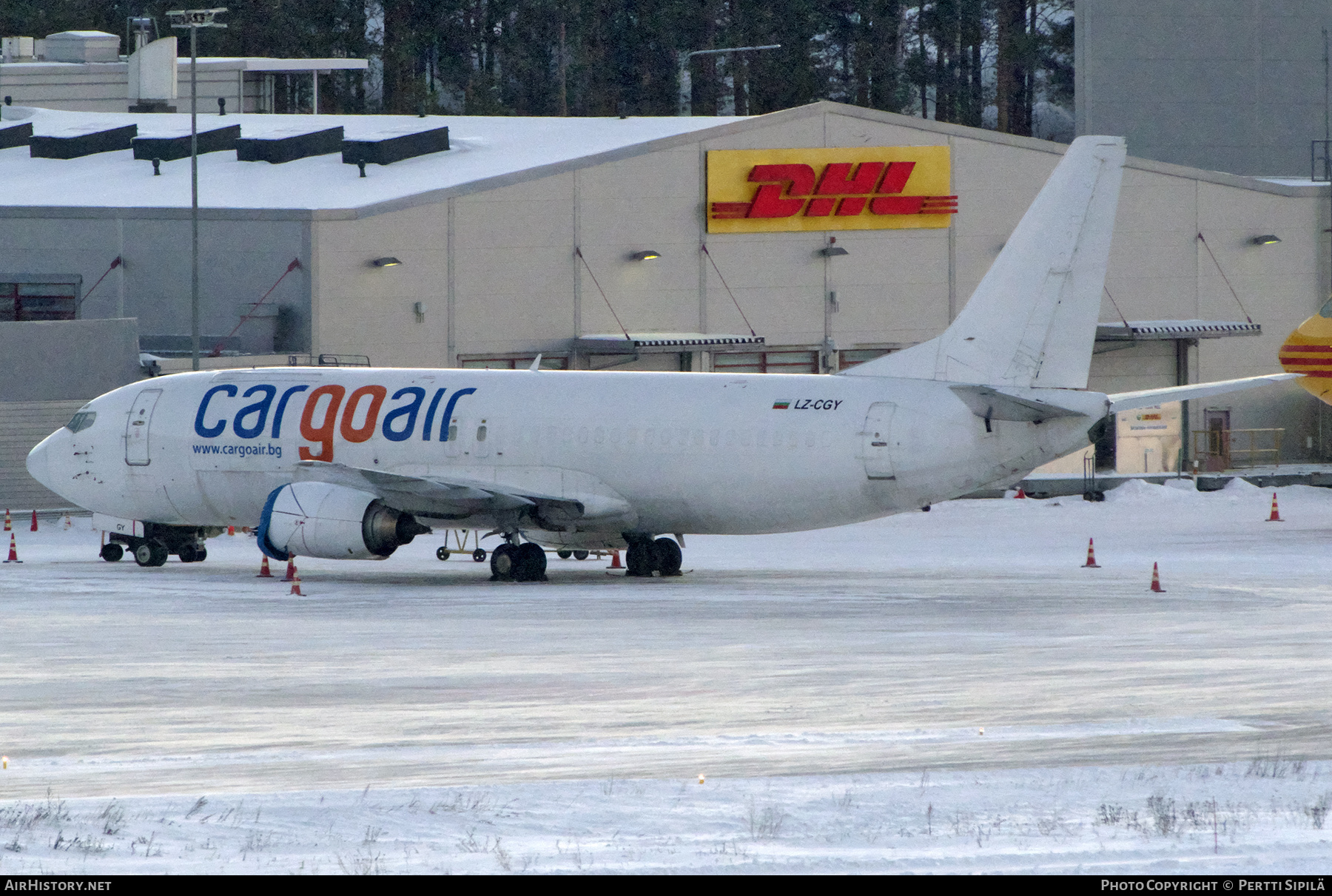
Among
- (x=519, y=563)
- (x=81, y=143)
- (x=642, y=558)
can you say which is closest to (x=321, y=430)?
(x=519, y=563)

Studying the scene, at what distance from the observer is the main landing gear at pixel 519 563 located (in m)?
33.2

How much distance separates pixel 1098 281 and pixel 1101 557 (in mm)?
8626

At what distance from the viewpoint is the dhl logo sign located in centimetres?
5519

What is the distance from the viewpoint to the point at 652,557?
113 ft

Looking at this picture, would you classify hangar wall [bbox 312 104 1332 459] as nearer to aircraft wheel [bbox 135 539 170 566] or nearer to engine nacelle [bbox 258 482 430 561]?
aircraft wheel [bbox 135 539 170 566]

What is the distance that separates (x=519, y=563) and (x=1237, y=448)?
33.0 metres

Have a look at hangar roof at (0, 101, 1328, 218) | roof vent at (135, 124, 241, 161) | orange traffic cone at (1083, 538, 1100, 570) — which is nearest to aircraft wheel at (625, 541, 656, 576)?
orange traffic cone at (1083, 538, 1100, 570)

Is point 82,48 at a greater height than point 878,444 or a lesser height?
greater

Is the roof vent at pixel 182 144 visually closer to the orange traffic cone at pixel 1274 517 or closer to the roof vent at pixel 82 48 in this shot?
the roof vent at pixel 82 48

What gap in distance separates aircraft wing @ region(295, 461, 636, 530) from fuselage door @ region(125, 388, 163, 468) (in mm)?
3795

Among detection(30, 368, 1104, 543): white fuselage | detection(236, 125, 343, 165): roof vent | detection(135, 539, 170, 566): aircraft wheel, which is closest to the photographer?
detection(30, 368, 1104, 543): white fuselage

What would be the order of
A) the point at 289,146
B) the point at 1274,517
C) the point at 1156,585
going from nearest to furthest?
the point at 1156,585 → the point at 1274,517 → the point at 289,146

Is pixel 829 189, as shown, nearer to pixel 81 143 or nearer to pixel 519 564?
pixel 81 143

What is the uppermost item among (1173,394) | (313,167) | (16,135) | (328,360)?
(16,135)
